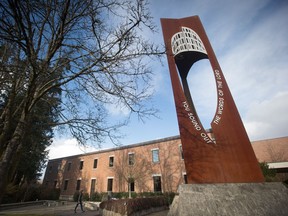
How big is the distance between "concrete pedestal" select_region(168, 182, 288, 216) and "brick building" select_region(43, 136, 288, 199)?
11.7 meters

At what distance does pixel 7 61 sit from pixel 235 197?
309 inches

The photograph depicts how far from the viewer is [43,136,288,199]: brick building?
17.0 meters

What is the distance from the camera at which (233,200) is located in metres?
5.01

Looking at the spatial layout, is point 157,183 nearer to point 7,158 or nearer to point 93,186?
point 93,186

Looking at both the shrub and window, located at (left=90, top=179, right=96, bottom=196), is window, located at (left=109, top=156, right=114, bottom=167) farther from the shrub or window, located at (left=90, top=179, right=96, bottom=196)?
the shrub

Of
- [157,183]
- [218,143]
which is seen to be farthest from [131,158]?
[218,143]

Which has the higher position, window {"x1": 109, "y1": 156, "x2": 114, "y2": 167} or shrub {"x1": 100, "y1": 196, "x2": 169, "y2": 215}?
window {"x1": 109, "y1": 156, "x2": 114, "y2": 167}

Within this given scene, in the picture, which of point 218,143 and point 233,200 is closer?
point 233,200

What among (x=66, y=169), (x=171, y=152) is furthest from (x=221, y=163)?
(x=66, y=169)

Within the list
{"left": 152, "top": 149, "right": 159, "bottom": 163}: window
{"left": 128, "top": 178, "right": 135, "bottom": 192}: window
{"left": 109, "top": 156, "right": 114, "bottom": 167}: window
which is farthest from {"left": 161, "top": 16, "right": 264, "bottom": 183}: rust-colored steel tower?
{"left": 109, "top": 156, "right": 114, "bottom": 167}: window

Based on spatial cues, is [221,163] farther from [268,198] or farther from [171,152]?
[171,152]

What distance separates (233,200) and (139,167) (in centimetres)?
1549

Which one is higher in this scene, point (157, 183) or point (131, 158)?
point (131, 158)

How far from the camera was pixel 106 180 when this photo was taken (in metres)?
21.8
